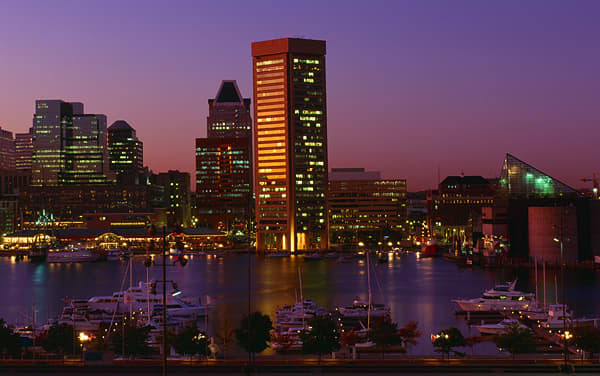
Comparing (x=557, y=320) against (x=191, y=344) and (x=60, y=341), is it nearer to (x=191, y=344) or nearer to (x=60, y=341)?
(x=191, y=344)

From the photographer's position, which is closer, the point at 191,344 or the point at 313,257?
the point at 191,344

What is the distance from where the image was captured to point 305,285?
259 feet

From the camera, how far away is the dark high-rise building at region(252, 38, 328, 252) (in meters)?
146

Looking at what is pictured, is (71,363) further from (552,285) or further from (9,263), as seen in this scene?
(9,263)

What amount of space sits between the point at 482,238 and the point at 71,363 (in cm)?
8634

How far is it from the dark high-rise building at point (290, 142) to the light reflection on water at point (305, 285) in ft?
99.0

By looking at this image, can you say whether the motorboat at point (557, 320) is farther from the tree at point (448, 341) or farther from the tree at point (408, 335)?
the tree at point (448, 341)

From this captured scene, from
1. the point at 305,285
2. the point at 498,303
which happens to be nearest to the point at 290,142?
the point at 305,285

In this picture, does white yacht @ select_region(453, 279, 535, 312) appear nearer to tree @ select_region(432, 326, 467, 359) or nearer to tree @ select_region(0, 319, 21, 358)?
tree @ select_region(432, 326, 467, 359)

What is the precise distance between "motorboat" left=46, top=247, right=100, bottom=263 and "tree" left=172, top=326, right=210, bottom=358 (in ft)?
312

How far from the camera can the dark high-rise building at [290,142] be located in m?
146

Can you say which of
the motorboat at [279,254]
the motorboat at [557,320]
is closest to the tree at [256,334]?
the motorboat at [557,320]

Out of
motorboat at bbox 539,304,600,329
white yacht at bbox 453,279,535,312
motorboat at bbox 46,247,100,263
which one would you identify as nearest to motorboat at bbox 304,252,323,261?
motorboat at bbox 46,247,100,263

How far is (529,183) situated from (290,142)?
54342 mm
